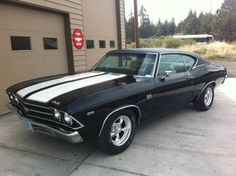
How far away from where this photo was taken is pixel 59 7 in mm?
7152

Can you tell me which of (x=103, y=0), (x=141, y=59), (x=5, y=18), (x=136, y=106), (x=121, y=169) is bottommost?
(x=121, y=169)

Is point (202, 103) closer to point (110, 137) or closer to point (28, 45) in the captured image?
point (110, 137)

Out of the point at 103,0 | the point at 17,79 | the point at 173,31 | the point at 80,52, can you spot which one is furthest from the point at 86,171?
the point at 173,31

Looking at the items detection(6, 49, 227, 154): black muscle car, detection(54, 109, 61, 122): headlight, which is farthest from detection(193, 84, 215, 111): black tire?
detection(54, 109, 61, 122): headlight

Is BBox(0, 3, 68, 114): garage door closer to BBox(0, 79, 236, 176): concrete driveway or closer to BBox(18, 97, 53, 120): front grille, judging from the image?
BBox(0, 79, 236, 176): concrete driveway

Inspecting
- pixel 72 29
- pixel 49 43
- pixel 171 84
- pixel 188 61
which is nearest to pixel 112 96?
pixel 171 84

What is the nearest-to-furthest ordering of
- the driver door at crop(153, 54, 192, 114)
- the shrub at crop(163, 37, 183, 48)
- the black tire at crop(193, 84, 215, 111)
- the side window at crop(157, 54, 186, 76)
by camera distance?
the driver door at crop(153, 54, 192, 114)
the side window at crop(157, 54, 186, 76)
the black tire at crop(193, 84, 215, 111)
the shrub at crop(163, 37, 183, 48)

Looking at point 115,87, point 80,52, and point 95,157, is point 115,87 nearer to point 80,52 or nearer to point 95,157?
point 95,157

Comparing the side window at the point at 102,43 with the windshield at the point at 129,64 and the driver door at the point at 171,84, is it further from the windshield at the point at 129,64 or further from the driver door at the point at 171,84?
the driver door at the point at 171,84

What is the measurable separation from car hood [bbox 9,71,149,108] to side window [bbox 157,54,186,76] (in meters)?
0.66

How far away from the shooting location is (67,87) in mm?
3604

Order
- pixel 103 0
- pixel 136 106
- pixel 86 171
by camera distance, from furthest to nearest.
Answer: pixel 103 0 → pixel 136 106 → pixel 86 171

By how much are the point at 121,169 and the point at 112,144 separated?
41 cm

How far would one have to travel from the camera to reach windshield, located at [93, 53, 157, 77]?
14.1ft
